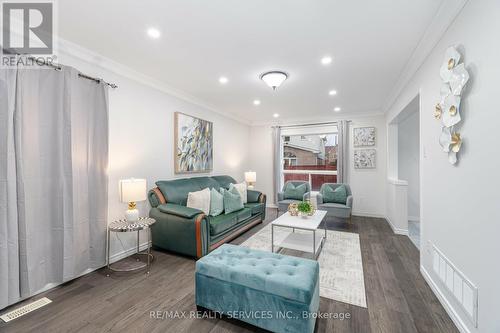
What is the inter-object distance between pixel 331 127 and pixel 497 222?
484 centimetres

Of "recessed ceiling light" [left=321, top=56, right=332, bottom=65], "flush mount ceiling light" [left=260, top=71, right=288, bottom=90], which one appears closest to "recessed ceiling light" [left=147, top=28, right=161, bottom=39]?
"flush mount ceiling light" [left=260, top=71, right=288, bottom=90]

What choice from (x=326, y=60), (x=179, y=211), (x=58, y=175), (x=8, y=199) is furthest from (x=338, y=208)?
(x=8, y=199)

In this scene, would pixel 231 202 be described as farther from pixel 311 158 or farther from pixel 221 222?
pixel 311 158

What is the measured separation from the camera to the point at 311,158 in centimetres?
639

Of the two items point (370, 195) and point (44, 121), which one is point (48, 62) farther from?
point (370, 195)

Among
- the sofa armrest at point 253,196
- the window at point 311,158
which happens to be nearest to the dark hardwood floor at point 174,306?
the sofa armrest at point 253,196

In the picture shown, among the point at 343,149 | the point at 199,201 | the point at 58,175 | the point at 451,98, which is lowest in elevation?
the point at 199,201

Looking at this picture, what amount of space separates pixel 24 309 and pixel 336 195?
16.5 ft

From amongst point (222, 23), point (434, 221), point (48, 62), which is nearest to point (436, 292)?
point (434, 221)

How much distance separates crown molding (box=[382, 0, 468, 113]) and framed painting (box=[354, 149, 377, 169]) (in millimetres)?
2276

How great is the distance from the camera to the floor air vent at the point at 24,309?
1.86 metres

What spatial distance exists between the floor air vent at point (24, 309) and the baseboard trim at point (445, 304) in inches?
140

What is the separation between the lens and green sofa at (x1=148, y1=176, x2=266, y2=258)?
2.92 meters

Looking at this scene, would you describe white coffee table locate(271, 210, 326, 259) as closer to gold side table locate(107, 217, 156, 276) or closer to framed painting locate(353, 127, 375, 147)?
gold side table locate(107, 217, 156, 276)
